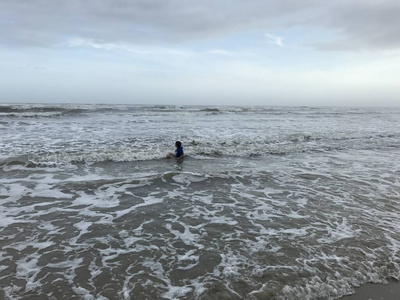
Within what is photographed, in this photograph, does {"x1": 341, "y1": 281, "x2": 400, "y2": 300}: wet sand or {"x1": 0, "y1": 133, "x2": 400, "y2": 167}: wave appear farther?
{"x1": 0, "y1": 133, "x2": 400, "y2": 167}: wave

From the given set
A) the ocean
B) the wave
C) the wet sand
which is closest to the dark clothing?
the ocean

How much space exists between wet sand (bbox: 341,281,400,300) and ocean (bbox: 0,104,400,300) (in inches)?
4.5

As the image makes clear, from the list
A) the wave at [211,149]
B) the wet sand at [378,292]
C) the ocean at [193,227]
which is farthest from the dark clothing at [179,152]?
the wet sand at [378,292]

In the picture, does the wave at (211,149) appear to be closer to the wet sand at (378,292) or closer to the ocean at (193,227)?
the ocean at (193,227)

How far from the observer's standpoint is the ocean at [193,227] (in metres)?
3.83

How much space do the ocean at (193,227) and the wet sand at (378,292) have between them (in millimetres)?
114

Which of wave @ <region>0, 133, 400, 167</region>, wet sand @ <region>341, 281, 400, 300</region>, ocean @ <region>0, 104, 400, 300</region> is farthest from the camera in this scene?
wave @ <region>0, 133, 400, 167</region>

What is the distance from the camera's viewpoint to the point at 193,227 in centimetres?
564

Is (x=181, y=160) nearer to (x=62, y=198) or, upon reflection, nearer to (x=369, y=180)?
(x=62, y=198)

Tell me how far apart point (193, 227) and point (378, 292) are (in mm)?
3195

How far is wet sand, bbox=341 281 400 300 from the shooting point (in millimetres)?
3623

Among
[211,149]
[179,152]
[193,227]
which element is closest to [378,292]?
[193,227]

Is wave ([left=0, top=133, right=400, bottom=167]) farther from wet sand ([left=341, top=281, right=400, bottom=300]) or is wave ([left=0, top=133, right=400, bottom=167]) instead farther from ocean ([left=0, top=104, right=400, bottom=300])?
wet sand ([left=341, top=281, right=400, bottom=300])

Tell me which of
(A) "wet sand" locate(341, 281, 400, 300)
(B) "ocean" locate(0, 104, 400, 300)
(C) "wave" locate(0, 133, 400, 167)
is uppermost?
(C) "wave" locate(0, 133, 400, 167)
